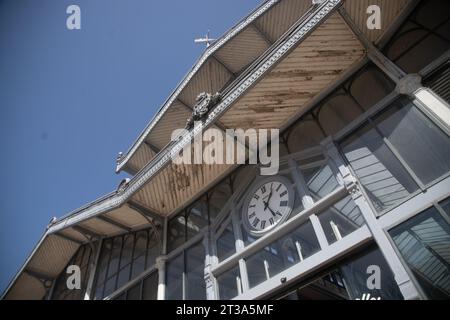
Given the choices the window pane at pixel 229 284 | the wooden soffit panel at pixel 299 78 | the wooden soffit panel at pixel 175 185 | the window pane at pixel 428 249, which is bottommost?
the window pane at pixel 428 249

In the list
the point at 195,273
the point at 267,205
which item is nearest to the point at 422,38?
the point at 267,205

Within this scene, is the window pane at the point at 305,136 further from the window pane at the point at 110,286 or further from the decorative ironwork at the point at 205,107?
the window pane at the point at 110,286

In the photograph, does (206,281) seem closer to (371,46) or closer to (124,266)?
(124,266)

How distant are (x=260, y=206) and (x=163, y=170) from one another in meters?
3.09

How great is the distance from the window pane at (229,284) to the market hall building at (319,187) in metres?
0.04

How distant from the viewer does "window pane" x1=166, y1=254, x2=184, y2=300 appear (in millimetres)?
9352

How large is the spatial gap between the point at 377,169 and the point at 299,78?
2.93m

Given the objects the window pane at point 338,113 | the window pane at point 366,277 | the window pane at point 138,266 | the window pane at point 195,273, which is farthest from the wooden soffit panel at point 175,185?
the window pane at point 366,277

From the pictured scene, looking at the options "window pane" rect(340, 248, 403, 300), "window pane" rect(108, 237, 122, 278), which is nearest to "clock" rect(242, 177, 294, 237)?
"window pane" rect(340, 248, 403, 300)

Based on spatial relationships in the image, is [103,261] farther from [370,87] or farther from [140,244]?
[370,87]

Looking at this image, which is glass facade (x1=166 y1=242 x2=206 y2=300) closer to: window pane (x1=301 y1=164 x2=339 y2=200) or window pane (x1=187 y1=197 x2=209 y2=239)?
window pane (x1=187 y1=197 x2=209 y2=239)

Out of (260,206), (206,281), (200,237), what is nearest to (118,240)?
(200,237)

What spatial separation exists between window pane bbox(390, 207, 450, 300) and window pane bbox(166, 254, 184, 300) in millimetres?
5801

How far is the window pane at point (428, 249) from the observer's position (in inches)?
205
